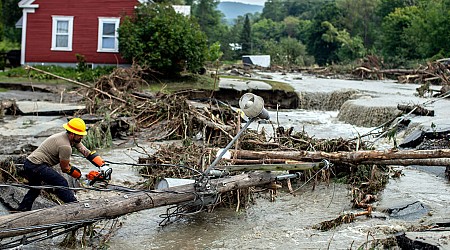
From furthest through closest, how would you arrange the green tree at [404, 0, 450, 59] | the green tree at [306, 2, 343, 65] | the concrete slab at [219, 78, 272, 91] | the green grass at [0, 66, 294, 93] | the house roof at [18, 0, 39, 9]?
the green tree at [306, 2, 343, 65] → the green tree at [404, 0, 450, 59] → the house roof at [18, 0, 39, 9] → the green grass at [0, 66, 294, 93] → the concrete slab at [219, 78, 272, 91]

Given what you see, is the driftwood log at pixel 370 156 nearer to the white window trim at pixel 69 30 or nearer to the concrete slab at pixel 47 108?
the concrete slab at pixel 47 108

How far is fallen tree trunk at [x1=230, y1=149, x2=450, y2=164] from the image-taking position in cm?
994

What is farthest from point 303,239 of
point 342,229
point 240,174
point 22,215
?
point 22,215

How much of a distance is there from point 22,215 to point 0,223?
0.96ft

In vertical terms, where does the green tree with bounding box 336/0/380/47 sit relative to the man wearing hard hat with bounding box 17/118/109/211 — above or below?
above

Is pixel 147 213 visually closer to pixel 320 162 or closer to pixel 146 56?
pixel 320 162

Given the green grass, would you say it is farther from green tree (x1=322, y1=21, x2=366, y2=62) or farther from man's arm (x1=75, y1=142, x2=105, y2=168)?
green tree (x1=322, y1=21, x2=366, y2=62)

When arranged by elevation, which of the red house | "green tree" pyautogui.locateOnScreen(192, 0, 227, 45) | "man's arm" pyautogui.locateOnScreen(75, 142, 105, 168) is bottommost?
"man's arm" pyautogui.locateOnScreen(75, 142, 105, 168)

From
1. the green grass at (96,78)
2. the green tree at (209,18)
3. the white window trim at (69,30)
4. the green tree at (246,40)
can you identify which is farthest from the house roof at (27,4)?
the green tree at (246,40)

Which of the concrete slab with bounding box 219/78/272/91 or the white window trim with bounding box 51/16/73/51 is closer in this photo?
the concrete slab with bounding box 219/78/272/91

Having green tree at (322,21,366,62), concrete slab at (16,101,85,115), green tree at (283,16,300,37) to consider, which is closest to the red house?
concrete slab at (16,101,85,115)

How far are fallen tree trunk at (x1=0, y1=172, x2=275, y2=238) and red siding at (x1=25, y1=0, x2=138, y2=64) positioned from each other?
21.2m

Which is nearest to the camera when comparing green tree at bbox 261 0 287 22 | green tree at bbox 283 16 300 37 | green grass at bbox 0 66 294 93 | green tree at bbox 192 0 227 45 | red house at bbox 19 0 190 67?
green grass at bbox 0 66 294 93

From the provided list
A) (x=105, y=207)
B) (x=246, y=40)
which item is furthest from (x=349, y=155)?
(x=246, y=40)
